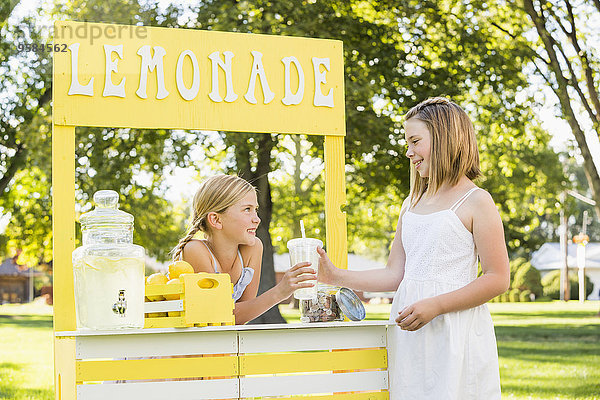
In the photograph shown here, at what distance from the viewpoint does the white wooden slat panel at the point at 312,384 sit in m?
2.74

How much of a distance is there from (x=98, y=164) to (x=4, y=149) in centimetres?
367

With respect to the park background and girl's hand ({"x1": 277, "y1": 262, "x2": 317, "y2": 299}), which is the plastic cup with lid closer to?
girl's hand ({"x1": 277, "y1": 262, "x2": 317, "y2": 299})

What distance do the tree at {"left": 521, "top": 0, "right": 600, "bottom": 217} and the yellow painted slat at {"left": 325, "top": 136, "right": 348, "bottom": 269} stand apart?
904 centimetres

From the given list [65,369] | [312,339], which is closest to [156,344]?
[65,369]

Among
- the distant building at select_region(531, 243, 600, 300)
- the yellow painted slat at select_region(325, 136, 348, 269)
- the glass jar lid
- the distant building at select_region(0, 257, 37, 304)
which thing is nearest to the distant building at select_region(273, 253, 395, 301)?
the distant building at select_region(531, 243, 600, 300)

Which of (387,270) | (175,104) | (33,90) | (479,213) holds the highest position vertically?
(33,90)

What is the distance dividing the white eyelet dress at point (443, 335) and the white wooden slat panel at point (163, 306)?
0.82 metres

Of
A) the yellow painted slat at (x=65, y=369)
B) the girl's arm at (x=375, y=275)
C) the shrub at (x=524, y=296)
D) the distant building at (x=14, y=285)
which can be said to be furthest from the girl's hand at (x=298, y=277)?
the distant building at (x=14, y=285)

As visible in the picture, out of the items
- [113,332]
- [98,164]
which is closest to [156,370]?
[113,332]

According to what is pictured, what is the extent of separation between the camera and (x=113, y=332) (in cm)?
257

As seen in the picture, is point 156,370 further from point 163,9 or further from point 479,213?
point 163,9

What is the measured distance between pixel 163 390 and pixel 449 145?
1.40 m

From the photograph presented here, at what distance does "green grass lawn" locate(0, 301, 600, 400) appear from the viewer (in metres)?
8.38

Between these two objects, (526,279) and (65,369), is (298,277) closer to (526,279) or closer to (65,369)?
(65,369)
